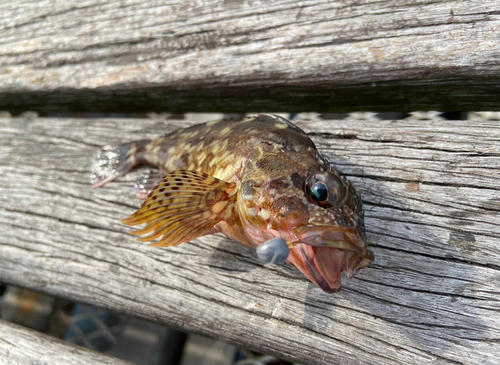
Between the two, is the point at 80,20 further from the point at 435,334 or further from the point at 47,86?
the point at 435,334

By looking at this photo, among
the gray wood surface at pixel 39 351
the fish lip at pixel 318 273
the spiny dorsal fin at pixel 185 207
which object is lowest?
the gray wood surface at pixel 39 351

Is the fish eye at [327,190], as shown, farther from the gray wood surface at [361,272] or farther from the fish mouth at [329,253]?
the gray wood surface at [361,272]

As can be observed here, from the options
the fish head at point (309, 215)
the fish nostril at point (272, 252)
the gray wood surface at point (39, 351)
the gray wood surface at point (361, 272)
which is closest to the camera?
the fish nostril at point (272, 252)

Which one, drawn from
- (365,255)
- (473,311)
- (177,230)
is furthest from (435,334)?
(177,230)

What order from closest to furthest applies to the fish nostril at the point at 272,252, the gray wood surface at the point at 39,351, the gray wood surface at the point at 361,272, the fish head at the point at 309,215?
1. the fish nostril at the point at 272,252
2. the fish head at the point at 309,215
3. the gray wood surface at the point at 361,272
4. the gray wood surface at the point at 39,351

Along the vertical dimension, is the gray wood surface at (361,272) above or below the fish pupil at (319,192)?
below

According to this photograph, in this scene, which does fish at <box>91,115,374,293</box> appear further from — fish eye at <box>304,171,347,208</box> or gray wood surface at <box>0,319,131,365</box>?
gray wood surface at <box>0,319,131,365</box>

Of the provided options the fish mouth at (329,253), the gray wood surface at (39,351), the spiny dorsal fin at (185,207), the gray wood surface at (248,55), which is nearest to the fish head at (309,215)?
the fish mouth at (329,253)
